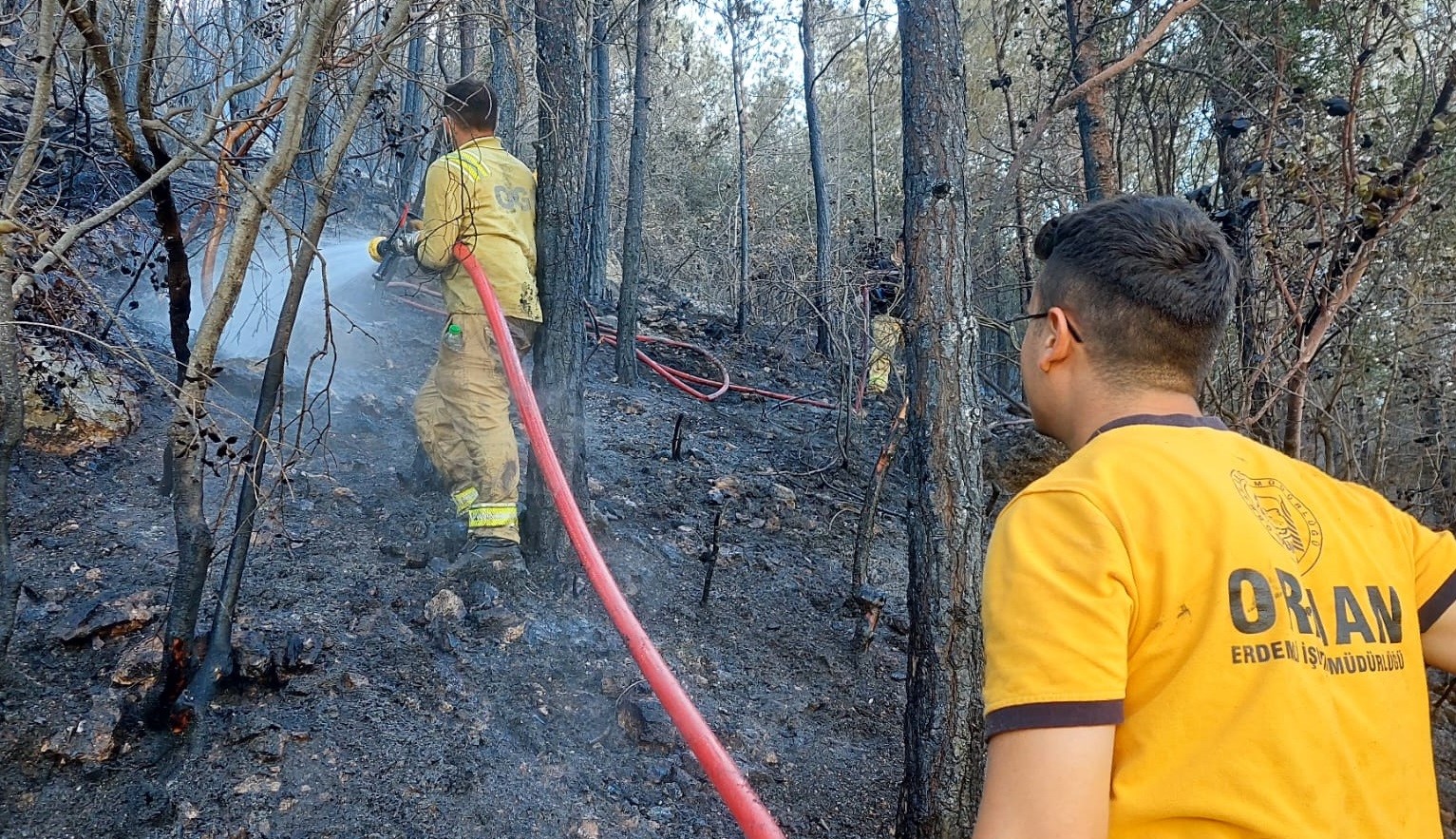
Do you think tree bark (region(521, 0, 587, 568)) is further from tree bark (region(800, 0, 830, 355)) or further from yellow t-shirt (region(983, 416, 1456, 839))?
tree bark (region(800, 0, 830, 355))

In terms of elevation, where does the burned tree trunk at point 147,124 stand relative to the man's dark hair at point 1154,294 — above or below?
above

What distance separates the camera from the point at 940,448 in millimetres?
2785

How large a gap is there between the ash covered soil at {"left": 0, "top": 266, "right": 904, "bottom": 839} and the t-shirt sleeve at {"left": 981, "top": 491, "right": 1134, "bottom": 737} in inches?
91.1

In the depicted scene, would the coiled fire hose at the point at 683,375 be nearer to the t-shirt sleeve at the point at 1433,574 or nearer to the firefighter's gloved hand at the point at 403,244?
the firefighter's gloved hand at the point at 403,244

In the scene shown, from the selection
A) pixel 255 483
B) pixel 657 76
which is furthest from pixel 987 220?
pixel 657 76

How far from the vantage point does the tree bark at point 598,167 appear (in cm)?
911

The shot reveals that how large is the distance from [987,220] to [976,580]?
430 centimetres

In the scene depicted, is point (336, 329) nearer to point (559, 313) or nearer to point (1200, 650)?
point (559, 313)

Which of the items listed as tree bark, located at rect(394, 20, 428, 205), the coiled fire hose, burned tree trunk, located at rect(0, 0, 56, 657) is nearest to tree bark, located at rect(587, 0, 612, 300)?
the coiled fire hose

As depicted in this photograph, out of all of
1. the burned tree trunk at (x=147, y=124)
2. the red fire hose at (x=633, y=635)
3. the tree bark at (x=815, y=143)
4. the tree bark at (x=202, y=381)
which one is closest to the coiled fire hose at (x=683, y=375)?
the tree bark at (x=815, y=143)

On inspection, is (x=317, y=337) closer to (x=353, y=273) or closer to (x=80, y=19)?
(x=353, y=273)

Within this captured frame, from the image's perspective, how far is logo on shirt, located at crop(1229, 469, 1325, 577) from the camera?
3.62ft

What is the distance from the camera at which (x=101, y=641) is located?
3096 millimetres

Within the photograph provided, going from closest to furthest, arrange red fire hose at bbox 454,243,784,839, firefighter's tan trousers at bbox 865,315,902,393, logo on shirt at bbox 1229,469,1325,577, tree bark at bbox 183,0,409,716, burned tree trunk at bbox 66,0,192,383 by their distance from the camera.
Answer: logo on shirt at bbox 1229,469,1325,577 → red fire hose at bbox 454,243,784,839 → burned tree trunk at bbox 66,0,192,383 → tree bark at bbox 183,0,409,716 → firefighter's tan trousers at bbox 865,315,902,393
